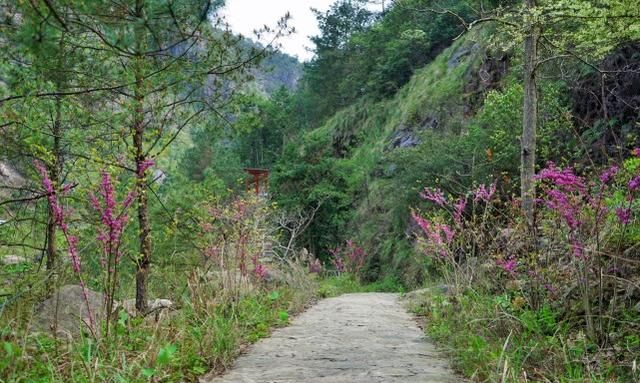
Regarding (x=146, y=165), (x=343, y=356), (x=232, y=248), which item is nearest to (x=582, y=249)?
(x=343, y=356)

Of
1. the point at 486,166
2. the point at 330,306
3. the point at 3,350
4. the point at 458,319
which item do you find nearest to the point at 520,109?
the point at 486,166

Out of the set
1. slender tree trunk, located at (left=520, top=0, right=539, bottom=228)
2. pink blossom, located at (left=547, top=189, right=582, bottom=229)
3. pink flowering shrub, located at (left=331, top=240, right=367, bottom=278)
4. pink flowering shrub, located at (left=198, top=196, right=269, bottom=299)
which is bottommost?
pink flowering shrub, located at (left=331, top=240, right=367, bottom=278)

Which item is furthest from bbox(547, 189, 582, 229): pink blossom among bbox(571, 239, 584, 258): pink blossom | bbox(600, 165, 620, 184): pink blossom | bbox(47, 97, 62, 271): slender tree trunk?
bbox(47, 97, 62, 271): slender tree trunk

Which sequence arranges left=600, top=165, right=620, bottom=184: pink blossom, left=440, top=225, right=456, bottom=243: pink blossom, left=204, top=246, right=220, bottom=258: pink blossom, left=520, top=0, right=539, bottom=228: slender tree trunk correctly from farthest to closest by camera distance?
left=520, top=0, right=539, bottom=228: slender tree trunk < left=440, top=225, right=456, bottom=243: pink blossom < left=204, top=246, right=220, bottom=258: pink blossom < left=600, top=165, right=620, bottom=184: pink blossom

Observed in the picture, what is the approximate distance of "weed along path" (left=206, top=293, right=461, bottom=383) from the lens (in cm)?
404

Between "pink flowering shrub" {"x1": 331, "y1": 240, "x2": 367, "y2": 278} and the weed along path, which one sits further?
"pink flowering shrub" {"x1": 331, "y1": 240, "x2": 367, "y2": 278}

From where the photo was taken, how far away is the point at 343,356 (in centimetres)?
484

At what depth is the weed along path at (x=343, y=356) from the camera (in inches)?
159

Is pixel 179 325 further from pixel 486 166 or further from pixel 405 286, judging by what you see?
pixel 405 286

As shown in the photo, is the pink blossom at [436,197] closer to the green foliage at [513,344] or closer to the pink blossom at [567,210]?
the green foliage at [513,344]

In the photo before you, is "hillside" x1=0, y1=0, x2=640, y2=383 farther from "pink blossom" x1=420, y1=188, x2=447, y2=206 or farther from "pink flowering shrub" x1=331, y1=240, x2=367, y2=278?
"pink flowering shrub" x1=331, y1=240, x2=367, y2=278

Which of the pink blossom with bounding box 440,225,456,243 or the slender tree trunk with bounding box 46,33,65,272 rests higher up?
the slender tree trunk with bounding box 46,33,65,272

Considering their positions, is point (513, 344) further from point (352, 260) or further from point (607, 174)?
point (352, 260)

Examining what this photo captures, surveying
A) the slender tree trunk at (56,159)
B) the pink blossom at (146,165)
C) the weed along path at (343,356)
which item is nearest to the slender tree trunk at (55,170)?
the slender tree trunk at (56,159)
